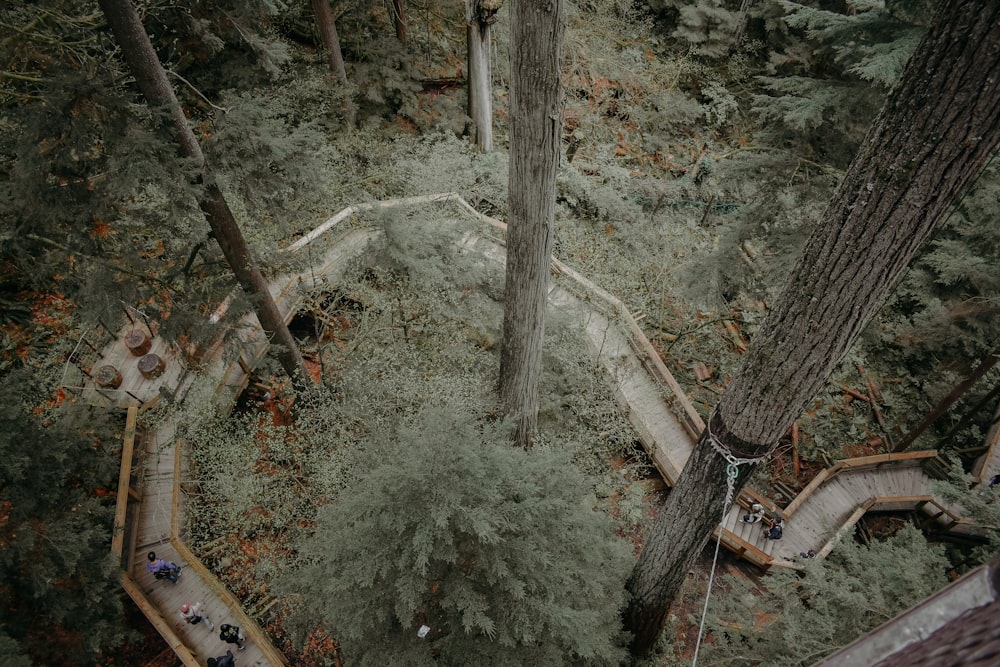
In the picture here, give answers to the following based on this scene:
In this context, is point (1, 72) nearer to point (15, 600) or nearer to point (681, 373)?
point (15, 600)

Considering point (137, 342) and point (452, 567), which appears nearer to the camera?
point (452, 567)

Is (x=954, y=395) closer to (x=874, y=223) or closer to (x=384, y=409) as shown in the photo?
(x=874, y=223)

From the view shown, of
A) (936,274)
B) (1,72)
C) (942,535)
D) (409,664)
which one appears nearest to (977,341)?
(936,274)

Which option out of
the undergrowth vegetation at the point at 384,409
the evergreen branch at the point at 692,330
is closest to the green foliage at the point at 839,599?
the undergrowth vegetation at the point at 384,409

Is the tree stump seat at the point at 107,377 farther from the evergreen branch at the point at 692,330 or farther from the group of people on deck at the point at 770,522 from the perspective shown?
the group of people on deck at the point at 770,522

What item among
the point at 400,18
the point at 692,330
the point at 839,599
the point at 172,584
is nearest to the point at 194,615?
the point at 172,584
